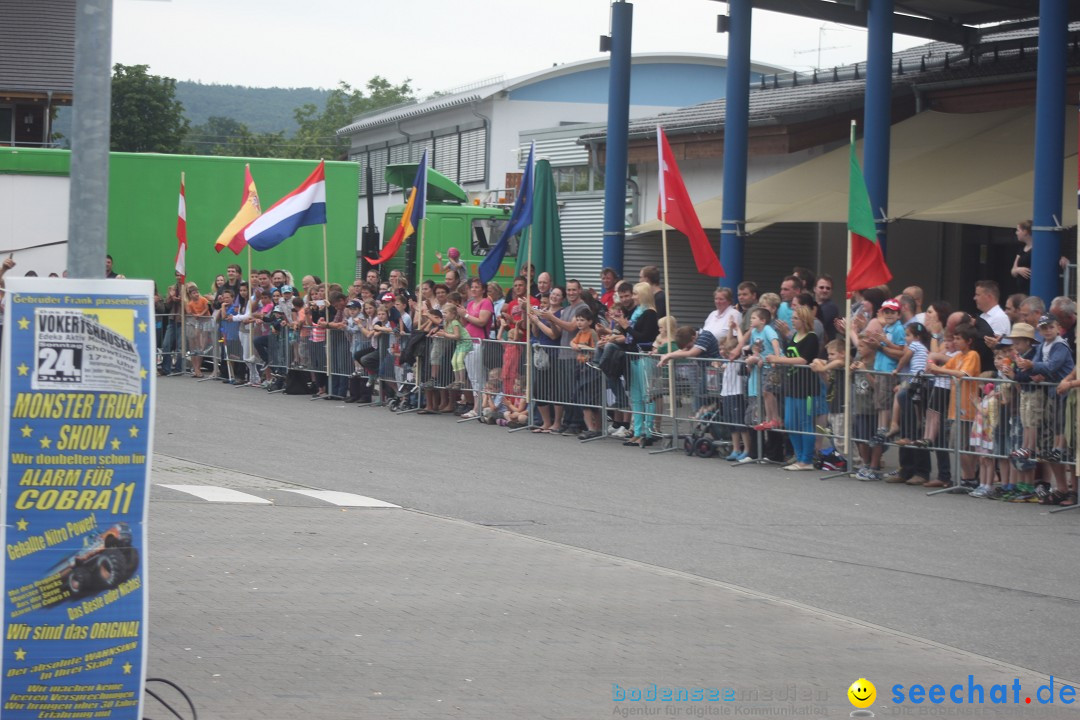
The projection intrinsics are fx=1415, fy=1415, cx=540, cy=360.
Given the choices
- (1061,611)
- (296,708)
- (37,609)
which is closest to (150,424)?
(37,609)

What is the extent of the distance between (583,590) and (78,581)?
172 inches

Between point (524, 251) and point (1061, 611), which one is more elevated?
point (524, 251)

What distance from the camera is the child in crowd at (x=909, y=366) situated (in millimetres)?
13883

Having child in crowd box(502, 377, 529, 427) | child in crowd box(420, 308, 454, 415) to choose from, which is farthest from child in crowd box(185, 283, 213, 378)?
child in crowd box(502, 377, 529, 427)

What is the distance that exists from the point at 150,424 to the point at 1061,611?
5.91m

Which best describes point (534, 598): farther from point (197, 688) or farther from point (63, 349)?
point (63, 349)

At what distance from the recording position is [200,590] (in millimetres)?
8531

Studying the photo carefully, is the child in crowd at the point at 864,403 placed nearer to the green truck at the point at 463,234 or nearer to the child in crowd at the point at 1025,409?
the child in crowd at the point at 1025,409

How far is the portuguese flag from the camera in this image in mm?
14984

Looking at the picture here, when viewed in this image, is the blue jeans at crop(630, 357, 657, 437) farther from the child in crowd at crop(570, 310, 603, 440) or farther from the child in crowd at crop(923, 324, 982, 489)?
the child in crowd at crop(923, 324, 982, 489)

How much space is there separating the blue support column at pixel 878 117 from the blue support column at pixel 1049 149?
3.40 metres

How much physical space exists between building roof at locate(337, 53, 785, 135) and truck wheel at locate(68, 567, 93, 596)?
39824 millimetres

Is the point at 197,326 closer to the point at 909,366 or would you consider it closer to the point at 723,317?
the point at 723,317

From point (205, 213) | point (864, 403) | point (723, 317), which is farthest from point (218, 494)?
point (205, 213)
